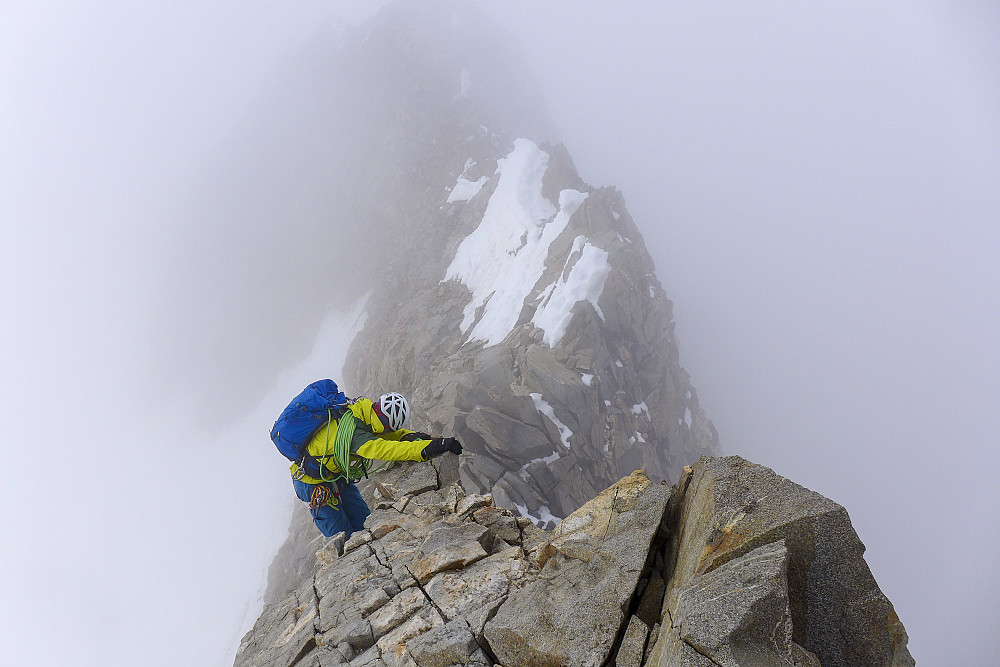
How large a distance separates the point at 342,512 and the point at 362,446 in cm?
198

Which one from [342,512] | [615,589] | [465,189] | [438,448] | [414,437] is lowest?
[615,589]

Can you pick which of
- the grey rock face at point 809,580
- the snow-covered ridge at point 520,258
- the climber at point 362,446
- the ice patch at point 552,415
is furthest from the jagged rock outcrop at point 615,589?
the snow-covered ridge at point 520,258

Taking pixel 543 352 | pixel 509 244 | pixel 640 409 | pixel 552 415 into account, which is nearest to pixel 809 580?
pixel 552 415

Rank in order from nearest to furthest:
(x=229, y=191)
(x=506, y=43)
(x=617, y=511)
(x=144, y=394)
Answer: (x=617, y=511) → (x=144, y=394) → (x=229, y=191) → (x=506, y=43)

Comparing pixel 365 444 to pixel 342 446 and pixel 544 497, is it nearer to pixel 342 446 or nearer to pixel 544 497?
pixel 342 446

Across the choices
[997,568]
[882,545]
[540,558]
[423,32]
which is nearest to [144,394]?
[423,32]

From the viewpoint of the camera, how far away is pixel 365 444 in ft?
24.0

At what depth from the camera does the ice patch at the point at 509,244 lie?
24094mm

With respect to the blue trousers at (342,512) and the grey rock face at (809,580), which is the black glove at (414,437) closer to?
the blue trousers at (342,512)

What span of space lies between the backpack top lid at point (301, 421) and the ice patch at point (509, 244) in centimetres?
1428

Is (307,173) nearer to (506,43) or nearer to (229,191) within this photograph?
(229,191)

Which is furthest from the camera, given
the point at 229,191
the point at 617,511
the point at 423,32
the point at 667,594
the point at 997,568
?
the point at 229,191

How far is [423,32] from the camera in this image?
6297cm

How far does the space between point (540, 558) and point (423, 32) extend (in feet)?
236
